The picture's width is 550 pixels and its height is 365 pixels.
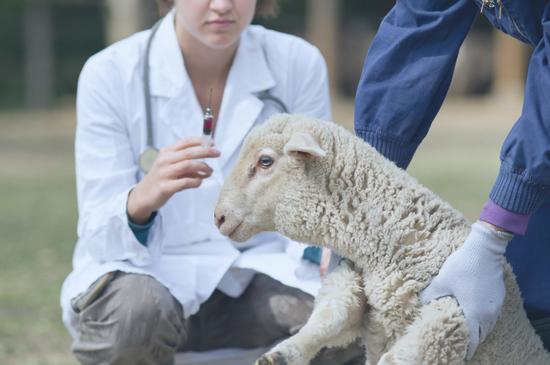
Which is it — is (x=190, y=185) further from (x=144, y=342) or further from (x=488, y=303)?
(x=488, y=303)

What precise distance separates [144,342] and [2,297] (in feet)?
9.58

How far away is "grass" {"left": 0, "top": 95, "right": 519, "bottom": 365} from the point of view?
5.28 m

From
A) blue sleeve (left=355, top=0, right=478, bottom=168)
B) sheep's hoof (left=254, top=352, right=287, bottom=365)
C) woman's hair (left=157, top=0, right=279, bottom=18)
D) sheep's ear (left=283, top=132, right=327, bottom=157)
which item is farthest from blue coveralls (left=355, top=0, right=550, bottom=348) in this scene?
woman's hair (left=157, top=0, right=279, bottom=18)

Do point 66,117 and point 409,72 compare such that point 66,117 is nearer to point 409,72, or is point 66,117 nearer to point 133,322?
point 133,322

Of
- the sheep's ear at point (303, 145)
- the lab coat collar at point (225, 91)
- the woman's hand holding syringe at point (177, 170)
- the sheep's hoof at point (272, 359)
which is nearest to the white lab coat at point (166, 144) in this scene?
the lab coat collar at point (225, 91)

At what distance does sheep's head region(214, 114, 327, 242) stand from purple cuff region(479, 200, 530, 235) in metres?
0.42

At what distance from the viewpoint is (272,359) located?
2480 mm

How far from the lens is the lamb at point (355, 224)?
268 cm

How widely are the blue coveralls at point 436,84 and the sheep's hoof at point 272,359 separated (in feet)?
2.14

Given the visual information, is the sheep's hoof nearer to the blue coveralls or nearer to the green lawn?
the blue coveralls

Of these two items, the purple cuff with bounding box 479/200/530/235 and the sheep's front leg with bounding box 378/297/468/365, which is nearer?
the sheep's front leg with bounding box 378/297/468/365

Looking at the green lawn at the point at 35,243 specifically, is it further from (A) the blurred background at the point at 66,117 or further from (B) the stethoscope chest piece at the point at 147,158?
(B) the stethoscope chest piece at the point at 147,158

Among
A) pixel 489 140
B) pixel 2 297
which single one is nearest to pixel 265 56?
pixel 2 297

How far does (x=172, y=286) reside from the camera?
11.3 ft
